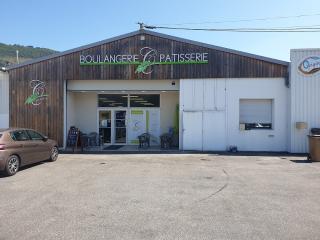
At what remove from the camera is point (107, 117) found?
19.9m

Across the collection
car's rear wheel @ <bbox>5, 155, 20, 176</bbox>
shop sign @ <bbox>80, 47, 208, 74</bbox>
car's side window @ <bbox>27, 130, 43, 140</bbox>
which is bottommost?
Result: car's rear wheel @ <bbox>5, 155, 20, 176</bbox>

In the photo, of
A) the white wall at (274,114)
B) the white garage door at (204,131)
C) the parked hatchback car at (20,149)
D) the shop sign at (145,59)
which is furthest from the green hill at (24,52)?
the parked hatchback car at (20,149)

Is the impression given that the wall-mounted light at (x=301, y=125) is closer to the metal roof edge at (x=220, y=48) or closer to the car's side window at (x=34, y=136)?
the metal roof edge at (x=220, y=48)

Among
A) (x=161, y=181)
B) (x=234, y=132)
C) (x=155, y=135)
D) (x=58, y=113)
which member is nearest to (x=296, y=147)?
(x=234, y=132)

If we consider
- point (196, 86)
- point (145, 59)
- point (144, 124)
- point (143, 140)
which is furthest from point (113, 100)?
point (196, 86)

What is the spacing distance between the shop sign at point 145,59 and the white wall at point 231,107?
1095 mm

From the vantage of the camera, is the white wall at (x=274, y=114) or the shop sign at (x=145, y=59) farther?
the shop sign at (x=145, y=59)

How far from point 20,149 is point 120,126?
29.9 ft

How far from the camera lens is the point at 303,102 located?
52.5ft

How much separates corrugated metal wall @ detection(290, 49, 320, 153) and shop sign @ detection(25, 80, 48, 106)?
489 inches

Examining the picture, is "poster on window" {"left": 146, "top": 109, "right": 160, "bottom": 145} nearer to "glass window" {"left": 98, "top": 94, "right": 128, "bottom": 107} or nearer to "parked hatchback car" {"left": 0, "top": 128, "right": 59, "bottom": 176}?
"glass window" {"left": 98, "top": 94, "right": 128, "bottom": 107}

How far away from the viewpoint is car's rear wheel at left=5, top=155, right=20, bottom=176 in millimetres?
10281

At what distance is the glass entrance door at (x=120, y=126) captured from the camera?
19.8m

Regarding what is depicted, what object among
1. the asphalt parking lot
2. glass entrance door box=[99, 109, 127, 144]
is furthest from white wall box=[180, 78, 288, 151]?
glass entrance door box=[99, 109, 127, 144]
